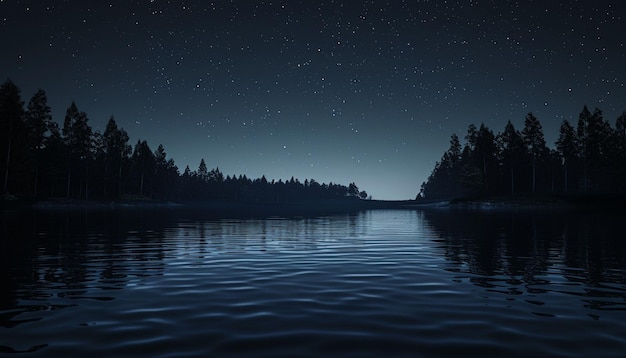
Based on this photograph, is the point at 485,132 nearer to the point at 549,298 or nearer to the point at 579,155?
the point at 579,155

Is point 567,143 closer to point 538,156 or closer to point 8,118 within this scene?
point 538,156

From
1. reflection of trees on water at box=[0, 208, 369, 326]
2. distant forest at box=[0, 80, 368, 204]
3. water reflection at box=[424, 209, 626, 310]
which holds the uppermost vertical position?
distant forest at box=[0, 80, 368, 204]

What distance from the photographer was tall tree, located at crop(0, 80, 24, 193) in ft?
184

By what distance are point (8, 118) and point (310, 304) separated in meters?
68.0

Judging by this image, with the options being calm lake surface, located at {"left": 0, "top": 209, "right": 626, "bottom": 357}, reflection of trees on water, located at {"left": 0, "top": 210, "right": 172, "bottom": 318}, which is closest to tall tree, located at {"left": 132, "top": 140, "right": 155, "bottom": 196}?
reflection of trees on water, located at {"left": 0, "top": 210, "right": 172, "bottom": 318}

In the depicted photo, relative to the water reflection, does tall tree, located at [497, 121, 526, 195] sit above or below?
above

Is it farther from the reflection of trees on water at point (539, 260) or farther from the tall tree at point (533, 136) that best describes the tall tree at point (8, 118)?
the tall tree at point (533, 136)

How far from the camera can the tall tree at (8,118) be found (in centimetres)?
5606

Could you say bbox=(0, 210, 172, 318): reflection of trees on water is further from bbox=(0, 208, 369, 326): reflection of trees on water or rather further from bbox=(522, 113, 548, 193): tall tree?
bbox=(522, 113, 548, 193): tall tree

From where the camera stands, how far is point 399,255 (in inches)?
617

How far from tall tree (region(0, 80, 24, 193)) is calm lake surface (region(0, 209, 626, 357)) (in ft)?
175

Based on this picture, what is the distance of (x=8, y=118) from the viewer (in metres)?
56.6

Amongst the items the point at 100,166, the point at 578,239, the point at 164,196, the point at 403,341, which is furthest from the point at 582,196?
the point at 164,196

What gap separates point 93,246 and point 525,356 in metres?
17.8
